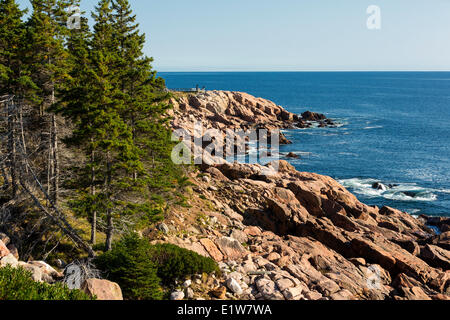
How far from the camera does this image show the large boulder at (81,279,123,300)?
13.4 metres

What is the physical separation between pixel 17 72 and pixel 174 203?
1594cm

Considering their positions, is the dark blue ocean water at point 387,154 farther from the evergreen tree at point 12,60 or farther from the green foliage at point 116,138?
the evergreen tree at point 12,60

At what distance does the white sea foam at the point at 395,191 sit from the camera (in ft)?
166

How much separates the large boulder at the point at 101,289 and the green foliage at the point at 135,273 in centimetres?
136

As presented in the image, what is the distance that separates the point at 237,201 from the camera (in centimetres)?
3425

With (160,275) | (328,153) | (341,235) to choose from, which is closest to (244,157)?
(328,153)

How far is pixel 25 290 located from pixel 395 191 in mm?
53414

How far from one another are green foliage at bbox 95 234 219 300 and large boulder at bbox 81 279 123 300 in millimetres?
1371

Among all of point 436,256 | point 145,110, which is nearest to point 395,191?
point 436,256

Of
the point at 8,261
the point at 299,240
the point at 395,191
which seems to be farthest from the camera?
the point at 395,191

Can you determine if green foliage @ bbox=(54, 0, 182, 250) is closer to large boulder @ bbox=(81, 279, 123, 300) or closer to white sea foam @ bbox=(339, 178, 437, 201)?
large boulder @ bbox=(81, 279, 123, 300)

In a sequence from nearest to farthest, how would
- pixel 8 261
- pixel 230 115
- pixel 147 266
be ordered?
pixel 8 261 < pixel 147 266 < pixel 230 115

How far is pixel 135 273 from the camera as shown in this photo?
15.6 meters

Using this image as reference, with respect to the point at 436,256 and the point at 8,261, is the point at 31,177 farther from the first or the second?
the point at 436,256
